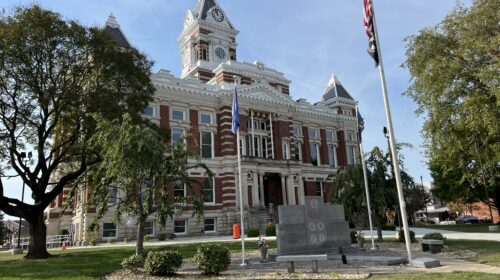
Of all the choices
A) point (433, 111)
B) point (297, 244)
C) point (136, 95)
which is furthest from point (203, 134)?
point (297, 244)

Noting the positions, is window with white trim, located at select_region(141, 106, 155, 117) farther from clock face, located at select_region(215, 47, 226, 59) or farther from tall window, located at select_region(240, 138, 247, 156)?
clock face, located at select_region(215, 47, 226, 59)

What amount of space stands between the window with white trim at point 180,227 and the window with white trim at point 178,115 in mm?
10991

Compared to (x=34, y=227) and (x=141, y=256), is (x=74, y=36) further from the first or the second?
(x=141, y=256)

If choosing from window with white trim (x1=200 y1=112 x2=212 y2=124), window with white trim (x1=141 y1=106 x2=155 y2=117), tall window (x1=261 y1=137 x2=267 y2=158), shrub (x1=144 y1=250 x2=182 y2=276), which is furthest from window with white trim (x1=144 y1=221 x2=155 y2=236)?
shrub (x1=144 y1=250 x2=182 y2=276)

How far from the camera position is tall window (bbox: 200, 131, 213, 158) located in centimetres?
4450

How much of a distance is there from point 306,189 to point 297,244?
111 feet

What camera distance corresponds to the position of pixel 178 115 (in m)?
43.7

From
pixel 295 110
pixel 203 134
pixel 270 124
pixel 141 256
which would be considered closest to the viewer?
pixel 141 256

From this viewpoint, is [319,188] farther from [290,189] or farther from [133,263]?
[133,263]

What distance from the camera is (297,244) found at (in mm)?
18078

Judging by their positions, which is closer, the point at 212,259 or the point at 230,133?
the point at 212,259

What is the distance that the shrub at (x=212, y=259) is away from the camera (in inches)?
544

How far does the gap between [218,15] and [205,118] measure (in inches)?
840

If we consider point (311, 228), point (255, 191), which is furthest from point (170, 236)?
point (311, 228)
